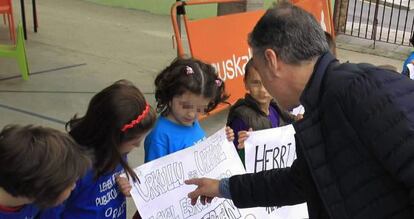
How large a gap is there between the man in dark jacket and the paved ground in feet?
7.44

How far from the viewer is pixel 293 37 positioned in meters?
1.89

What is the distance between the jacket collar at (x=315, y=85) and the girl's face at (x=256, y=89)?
138 cm

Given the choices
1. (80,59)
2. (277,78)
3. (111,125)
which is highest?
(277,78)

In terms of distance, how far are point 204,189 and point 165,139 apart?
1.13 feet

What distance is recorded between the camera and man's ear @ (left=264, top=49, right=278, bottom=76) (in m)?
1.92

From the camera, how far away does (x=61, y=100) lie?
5.94m

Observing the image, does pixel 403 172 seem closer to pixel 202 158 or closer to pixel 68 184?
pixel 68 184

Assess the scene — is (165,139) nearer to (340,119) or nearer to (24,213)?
(24,213)

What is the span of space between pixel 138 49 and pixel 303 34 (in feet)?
23.5

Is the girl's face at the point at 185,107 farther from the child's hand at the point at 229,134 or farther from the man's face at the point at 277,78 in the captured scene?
the man's face at the point at 277,78

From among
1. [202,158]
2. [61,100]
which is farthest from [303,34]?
[61,100]

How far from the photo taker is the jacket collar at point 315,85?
184cm

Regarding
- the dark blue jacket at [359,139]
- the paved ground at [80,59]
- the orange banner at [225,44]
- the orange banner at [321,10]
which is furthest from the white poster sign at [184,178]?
the orange banner at [321,10]

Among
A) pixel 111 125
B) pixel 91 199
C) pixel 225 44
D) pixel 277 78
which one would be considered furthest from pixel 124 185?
pixel 225 44
